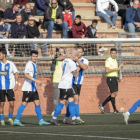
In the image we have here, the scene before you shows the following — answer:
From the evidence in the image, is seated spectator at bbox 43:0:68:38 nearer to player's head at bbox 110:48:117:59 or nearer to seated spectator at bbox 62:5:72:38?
seated spectator at bbox 62:5:72:38

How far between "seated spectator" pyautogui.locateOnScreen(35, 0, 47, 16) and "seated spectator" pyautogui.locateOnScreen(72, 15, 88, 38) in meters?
1.34

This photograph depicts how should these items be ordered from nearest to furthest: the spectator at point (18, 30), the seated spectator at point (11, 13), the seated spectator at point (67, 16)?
the spectator at point (18, 30), the seated spectator at point (11, 13), the seated spectator at point (67, 16)

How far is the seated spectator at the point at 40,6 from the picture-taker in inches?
666

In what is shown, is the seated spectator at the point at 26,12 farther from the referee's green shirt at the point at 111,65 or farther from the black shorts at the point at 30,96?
the black shorts at the point at 30,96

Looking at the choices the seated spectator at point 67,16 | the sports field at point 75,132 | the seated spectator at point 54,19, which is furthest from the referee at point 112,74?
the sports field at point 75,132

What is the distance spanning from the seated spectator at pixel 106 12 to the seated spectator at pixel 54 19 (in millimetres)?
1569

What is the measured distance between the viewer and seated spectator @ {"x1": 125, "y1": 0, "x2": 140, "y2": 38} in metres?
16.9

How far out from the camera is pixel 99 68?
50.5 feet

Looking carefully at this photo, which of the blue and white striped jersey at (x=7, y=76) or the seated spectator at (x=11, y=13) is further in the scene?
the seated spectator at (x=11, y=13)

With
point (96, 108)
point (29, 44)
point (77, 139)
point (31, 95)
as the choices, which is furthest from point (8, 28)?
point (77, 139)

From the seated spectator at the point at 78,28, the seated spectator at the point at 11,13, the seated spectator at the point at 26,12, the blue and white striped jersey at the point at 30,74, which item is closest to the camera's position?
the blue and white striped jersey at the point at 30,74

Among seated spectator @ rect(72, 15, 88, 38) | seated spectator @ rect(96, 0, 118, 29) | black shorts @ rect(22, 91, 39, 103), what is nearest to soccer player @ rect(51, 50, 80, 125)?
black shorts @ rect(22, 91, 39, 103)

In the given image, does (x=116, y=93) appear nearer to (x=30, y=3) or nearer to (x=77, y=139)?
(x=30, y=3)

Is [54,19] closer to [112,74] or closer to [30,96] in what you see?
[112,74]
